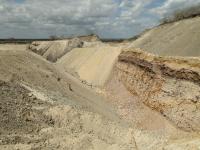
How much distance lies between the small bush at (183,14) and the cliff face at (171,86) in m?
4.21

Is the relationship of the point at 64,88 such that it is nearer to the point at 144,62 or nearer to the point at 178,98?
the point at 144,62

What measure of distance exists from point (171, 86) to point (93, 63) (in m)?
18.3

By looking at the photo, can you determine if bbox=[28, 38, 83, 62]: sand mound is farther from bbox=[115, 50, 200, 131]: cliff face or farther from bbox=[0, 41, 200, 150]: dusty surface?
bbox=[115, 50, 200, 131]: cliff face

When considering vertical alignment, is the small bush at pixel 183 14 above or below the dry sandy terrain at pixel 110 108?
above

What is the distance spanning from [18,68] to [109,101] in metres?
6.77

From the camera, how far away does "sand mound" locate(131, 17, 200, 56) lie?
20.0 meters

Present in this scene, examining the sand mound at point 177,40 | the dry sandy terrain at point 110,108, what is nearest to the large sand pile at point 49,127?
the dry sandy terrain at point 110,108

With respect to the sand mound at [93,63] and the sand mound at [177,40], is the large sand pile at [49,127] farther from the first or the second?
the sand mound at [93,63]

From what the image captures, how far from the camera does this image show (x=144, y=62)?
22.1m

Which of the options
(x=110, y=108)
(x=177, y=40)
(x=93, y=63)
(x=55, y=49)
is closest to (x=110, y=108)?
(x=110, y=108)

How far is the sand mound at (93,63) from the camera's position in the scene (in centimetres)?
3200

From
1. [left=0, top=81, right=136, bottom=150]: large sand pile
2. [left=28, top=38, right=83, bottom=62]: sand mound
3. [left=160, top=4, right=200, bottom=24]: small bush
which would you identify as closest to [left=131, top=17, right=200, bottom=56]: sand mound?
[left=160, top=4, right=200, bottom=24]: small bush

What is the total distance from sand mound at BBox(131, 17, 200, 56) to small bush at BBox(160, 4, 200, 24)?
581 mm

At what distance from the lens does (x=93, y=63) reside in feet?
119
